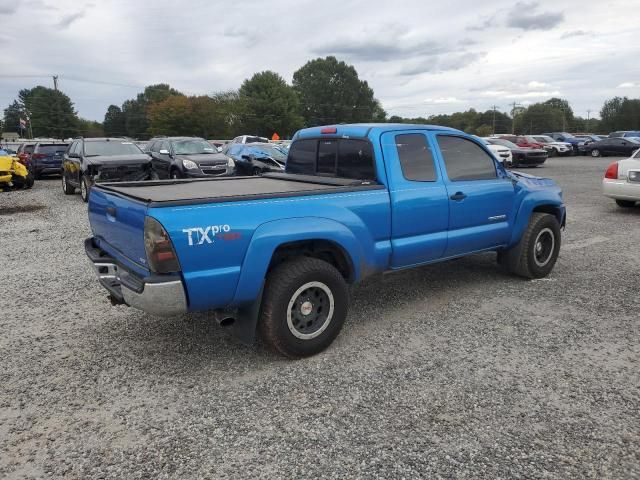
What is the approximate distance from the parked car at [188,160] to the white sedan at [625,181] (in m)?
9.28

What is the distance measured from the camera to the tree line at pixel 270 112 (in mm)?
74688

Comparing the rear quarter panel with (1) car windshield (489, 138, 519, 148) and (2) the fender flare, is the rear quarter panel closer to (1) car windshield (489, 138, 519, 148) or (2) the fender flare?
(2) the fender flare

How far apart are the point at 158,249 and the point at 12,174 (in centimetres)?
1504

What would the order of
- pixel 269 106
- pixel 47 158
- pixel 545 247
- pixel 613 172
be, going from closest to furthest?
pixel 545 247 → pixel 613 172 → pixel 47 158 → pixel 269 106

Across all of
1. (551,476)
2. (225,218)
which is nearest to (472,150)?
(225,218)

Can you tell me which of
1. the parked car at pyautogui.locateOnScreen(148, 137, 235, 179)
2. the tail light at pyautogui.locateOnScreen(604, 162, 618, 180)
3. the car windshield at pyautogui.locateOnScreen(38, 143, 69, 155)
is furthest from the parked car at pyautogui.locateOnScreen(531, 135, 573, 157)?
the car windshield at pyautogui.locateOnScreen(38, 143, 69, 155)

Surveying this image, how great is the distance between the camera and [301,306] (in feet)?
12.6

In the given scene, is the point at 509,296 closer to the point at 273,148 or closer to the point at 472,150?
the point at 472,150

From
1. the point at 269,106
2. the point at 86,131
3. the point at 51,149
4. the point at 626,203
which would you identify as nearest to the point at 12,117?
the point at 86,131

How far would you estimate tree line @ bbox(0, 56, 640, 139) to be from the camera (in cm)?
7469

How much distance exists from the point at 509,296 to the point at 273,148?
1333 cm

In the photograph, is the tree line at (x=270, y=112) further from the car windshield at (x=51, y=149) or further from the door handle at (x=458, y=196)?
the door handle at (x=458, y=196)

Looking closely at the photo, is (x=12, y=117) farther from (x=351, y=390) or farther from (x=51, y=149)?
→ (x=351, y=390)

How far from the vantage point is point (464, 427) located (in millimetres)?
2990
